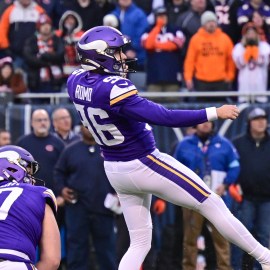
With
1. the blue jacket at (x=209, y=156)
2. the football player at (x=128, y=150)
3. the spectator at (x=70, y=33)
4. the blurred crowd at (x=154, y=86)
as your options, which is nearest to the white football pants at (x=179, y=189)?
the football player at (x=128, y=150)

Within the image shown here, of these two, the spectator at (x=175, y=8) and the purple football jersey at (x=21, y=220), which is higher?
the spectator at (x=175, y=8)

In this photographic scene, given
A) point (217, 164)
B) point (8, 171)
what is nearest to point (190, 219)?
point (217, 164)

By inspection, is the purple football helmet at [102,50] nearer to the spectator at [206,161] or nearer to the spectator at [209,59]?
the spectator at [206,161]

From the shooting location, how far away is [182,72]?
47.6ft

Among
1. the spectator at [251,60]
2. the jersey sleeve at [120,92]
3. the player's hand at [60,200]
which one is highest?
the jersey sleeve at [120,92]

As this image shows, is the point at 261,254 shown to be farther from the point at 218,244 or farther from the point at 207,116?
the point at 218,244

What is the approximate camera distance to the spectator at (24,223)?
6.15m

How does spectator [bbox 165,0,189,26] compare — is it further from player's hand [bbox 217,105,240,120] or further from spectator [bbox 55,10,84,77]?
player's hand [bbox 217,105,240,120]

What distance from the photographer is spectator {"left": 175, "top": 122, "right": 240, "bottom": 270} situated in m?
11.2

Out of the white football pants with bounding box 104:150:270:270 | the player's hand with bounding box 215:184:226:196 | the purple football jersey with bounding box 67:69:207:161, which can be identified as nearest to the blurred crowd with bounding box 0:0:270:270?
the player's hand with bounding box 215:184:226:196

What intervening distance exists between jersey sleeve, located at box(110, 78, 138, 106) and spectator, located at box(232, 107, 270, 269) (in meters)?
4.22

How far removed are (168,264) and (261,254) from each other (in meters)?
4.09

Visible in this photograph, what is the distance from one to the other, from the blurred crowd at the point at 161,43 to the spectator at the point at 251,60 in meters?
0.01

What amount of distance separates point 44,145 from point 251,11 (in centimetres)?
393
